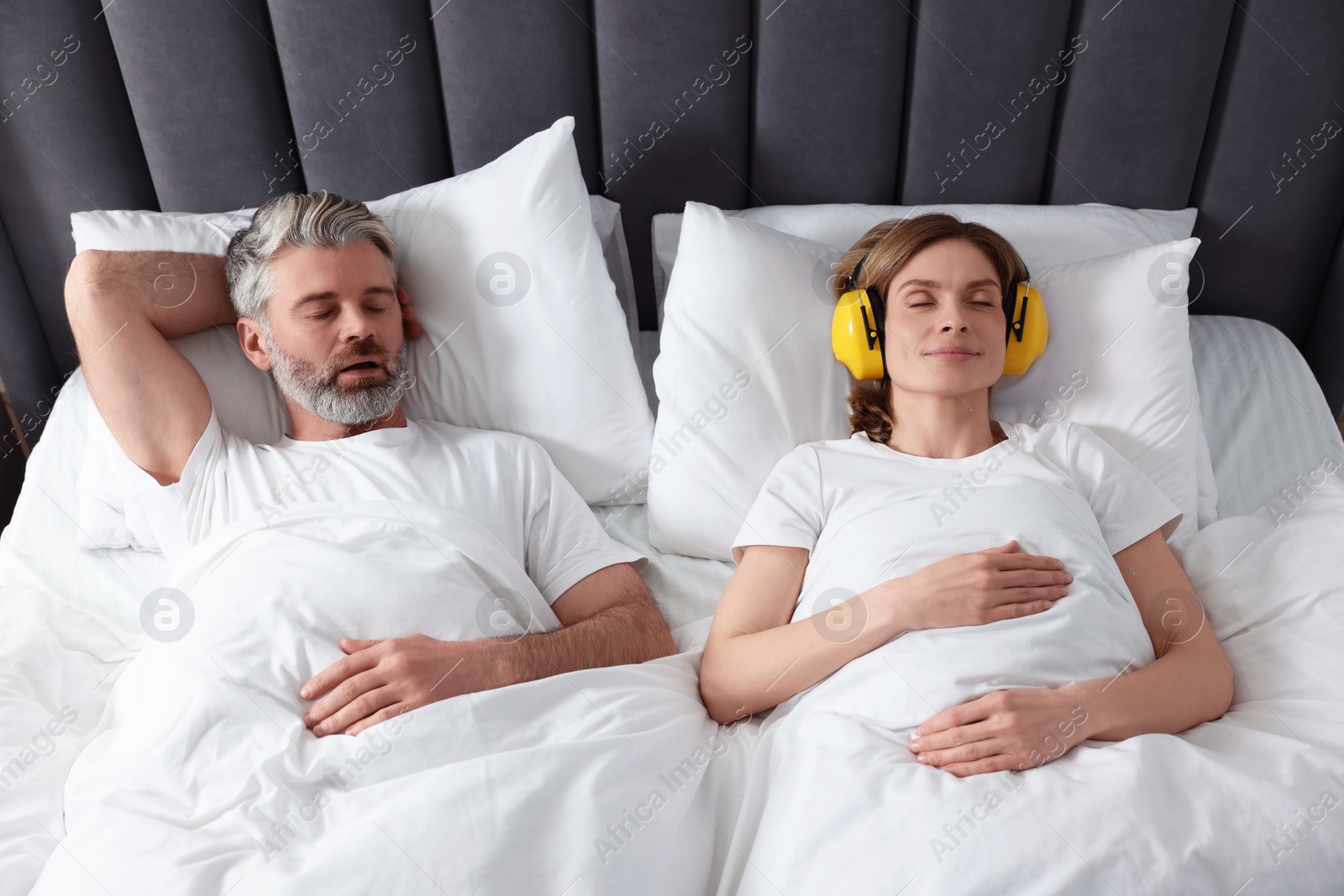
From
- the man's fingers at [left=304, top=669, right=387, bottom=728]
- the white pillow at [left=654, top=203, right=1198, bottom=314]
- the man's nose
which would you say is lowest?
the man's fingers at [left=304, top=669, right=387, bottom=728]

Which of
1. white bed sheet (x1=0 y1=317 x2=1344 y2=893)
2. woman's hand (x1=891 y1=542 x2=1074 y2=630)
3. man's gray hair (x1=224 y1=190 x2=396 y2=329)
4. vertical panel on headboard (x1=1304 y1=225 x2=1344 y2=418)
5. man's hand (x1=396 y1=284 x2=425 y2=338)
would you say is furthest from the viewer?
vertical panel on headboard (x1=1304 y1=225 x2=1344 y2=418)

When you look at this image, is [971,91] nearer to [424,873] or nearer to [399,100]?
[399,100]

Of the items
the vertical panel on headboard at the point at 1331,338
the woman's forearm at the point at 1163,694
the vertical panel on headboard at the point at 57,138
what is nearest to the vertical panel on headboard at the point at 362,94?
the vertical panel on headboard at the point at 57,138

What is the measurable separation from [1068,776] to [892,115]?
1200 millimetres

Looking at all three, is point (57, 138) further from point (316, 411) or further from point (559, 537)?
point (559, 537)

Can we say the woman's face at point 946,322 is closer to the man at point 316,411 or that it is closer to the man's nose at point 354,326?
the man at point 316,411

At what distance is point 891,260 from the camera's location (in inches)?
54.9

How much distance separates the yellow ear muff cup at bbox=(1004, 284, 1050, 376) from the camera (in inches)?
54.7

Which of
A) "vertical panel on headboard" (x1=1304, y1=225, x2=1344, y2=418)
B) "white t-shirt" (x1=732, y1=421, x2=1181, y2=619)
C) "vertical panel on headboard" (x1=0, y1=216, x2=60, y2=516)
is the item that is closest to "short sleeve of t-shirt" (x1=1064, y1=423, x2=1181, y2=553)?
"white t-shirt" (x1=732, y1=421, x2=1181, y2=619)

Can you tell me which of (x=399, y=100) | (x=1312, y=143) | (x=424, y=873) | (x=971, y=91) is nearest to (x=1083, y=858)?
(x=424, y=873)

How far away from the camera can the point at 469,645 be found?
1.14 metres

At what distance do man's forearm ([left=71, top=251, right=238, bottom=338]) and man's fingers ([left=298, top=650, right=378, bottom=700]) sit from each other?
2.23ft

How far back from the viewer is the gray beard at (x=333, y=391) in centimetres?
135

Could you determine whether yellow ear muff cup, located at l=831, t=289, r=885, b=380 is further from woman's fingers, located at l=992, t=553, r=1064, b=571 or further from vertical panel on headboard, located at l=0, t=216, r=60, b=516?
vertical panel on headboard, located at l=0, t=216, r=60, b=516
